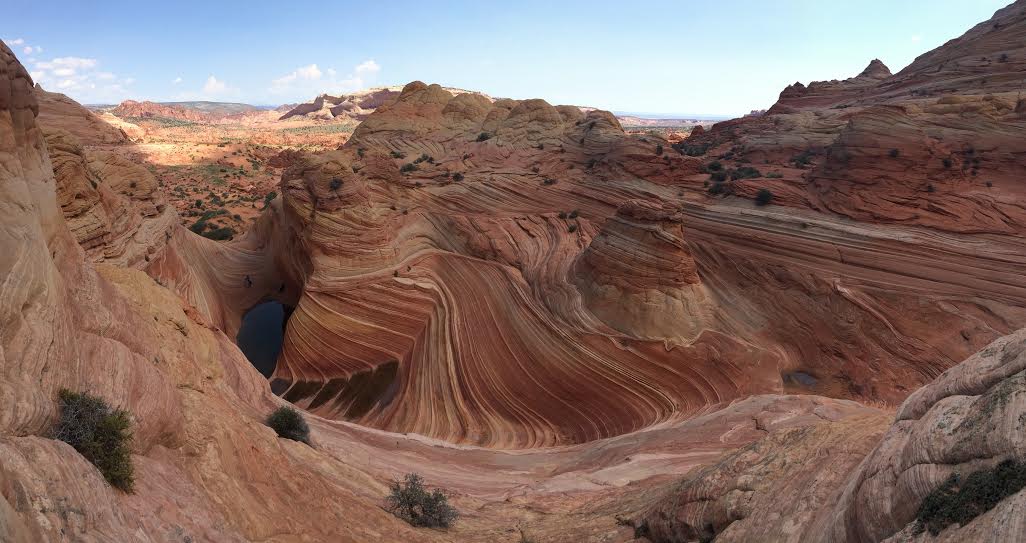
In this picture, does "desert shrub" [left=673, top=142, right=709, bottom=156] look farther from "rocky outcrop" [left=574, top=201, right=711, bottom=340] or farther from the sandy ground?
the sandy ground

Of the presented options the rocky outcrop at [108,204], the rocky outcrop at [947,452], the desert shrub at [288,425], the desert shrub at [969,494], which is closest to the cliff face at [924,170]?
the rocky outcrop at [947,452]

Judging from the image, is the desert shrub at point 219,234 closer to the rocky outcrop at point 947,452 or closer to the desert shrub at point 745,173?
the desert shrub at point 745,173

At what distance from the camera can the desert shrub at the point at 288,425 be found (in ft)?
27.1


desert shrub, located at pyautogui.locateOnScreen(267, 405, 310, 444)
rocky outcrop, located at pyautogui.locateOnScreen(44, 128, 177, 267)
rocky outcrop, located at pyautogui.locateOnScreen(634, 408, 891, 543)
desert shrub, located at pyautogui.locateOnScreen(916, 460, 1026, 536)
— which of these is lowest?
desert shrub, located at pyautogui.locateOnScreen(267, 405, 310, 444)

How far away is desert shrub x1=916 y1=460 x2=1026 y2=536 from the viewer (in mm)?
3102

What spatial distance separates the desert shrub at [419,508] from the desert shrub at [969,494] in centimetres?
568

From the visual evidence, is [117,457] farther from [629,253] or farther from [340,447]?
[629,253]

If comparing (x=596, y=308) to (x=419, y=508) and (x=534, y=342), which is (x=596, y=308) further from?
(x=419, y=508)

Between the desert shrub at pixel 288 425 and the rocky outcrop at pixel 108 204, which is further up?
the rocky outcrop at pixel 108 204

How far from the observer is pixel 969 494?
10.6 ft

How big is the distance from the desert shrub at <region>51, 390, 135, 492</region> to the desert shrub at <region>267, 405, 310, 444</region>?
3.63m

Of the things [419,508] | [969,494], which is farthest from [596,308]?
[969,494]

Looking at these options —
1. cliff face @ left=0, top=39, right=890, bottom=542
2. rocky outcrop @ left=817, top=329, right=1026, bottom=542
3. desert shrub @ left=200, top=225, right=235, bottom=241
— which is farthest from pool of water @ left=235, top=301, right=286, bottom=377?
rocky outcrop @ left=817, top=329, right=1026, bottom=542

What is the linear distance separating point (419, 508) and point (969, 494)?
6261 millimetres
